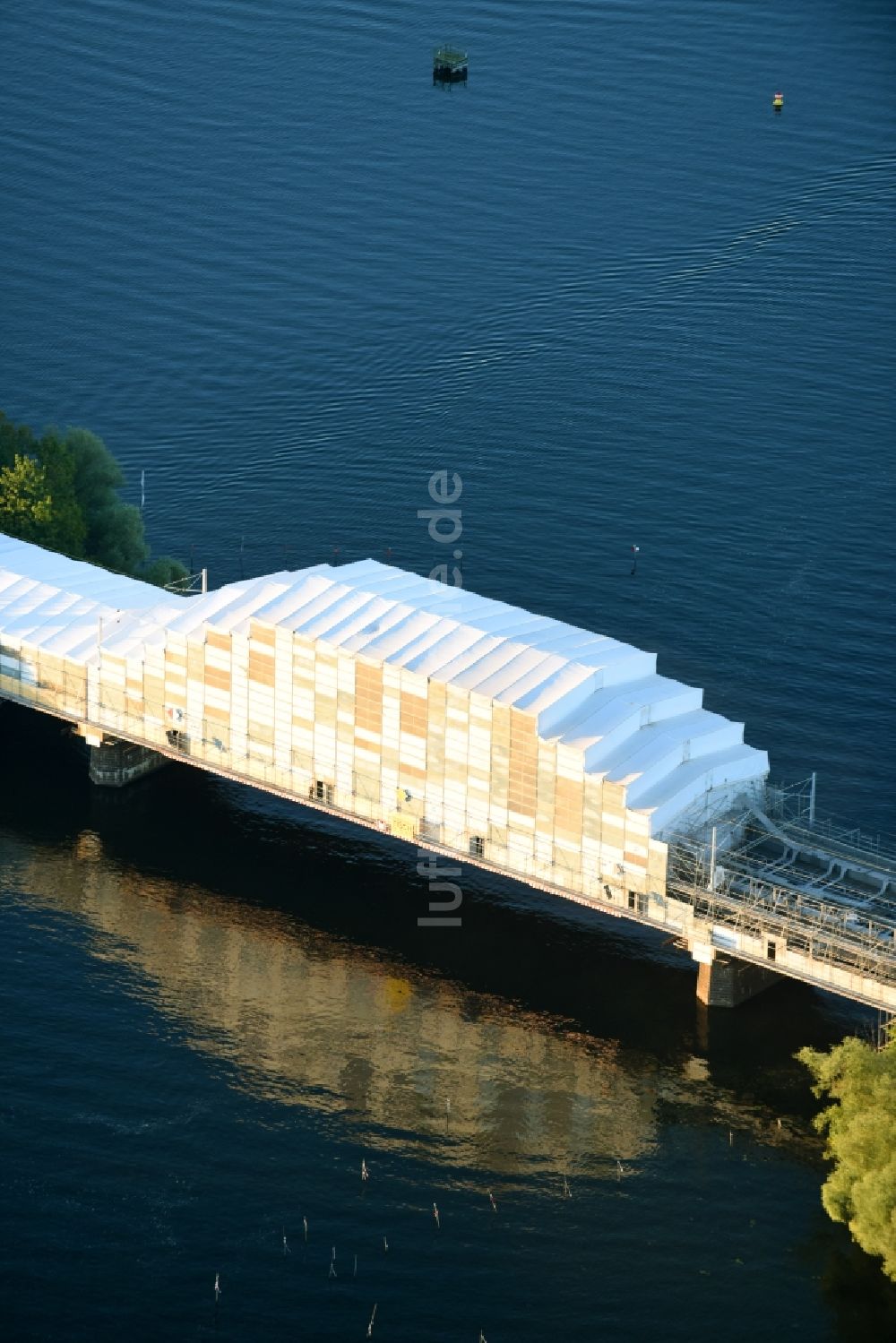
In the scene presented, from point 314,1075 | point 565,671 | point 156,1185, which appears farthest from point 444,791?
point 156,1185

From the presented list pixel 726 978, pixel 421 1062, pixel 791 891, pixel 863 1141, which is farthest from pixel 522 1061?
pixel 863 1141

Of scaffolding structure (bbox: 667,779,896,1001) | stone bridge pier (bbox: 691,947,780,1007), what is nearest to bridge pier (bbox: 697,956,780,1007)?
stone bridge pier (bbox: 691,947,780,1007)

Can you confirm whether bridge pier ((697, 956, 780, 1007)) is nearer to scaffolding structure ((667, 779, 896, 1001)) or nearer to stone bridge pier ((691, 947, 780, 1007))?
stone bridge pier ((691, 947, 780, 1007))

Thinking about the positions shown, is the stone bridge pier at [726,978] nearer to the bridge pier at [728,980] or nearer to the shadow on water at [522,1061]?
the bridge pier at [728,980]

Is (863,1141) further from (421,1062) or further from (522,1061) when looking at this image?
(421,1062)

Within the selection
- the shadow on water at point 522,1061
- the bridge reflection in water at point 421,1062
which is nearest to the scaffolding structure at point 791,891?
the shadow on water at point 522,1061

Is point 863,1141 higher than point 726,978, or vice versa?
point 726,978
